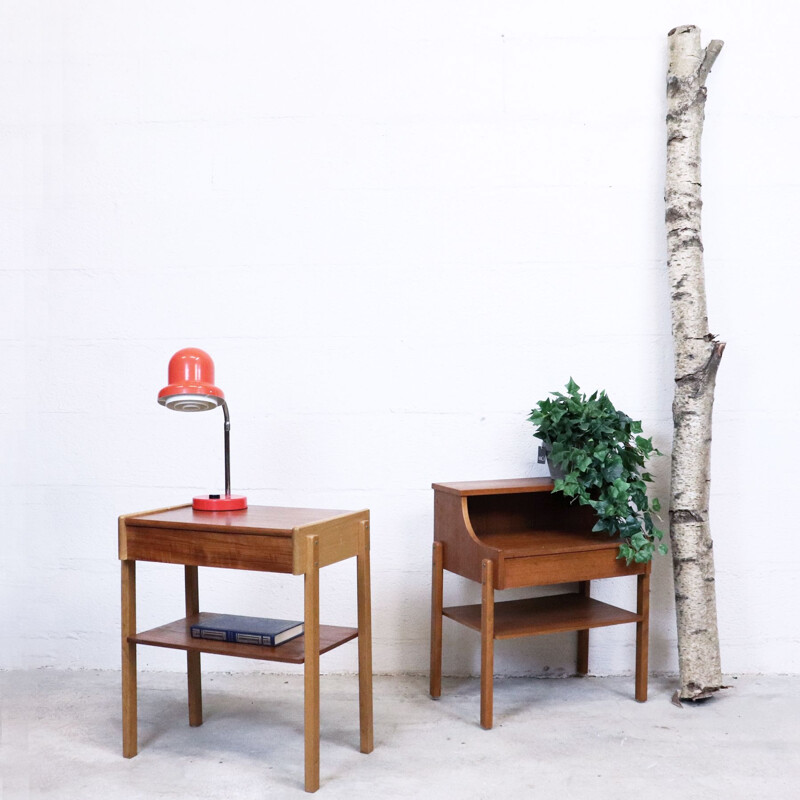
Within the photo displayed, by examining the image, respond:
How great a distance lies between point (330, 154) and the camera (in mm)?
3619

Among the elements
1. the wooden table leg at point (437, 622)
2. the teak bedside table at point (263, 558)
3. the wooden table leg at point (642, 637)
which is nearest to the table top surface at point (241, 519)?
the teak bedside table at point (263, 558)

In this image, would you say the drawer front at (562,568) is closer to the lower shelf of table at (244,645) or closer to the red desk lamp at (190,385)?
the lower shelf of table at (244,645)

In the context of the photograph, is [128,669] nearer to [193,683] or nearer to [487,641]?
[193,683]

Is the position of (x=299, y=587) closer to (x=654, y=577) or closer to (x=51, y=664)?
(x=51, y=664)

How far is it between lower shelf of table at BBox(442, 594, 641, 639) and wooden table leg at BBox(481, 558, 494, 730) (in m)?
0.04

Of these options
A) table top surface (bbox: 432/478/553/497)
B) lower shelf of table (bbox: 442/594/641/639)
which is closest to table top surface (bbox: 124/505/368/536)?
table top surface (bbox: 432/478/553/497)

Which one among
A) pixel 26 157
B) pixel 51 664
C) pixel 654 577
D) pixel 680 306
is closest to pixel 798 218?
pixel 680 306

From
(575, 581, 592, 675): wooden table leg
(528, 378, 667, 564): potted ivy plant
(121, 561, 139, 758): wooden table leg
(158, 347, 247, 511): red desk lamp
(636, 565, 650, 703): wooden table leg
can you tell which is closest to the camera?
(158, 347, 247, 511): red desk lamp

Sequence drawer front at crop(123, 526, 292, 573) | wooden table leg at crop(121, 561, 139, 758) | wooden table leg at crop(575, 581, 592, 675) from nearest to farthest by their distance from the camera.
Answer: drawer front at crop(123, 526, 292, 573), wooden table leg at crop(121, 561, 139, 758), wooden table leg at crop(575, 581, 592, 675)

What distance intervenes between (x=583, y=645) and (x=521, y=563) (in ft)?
2.49

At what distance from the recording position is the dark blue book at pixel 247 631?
2.70 m

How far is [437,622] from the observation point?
Answer: 3377mm

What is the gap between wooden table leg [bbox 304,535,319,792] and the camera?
99.5 inches

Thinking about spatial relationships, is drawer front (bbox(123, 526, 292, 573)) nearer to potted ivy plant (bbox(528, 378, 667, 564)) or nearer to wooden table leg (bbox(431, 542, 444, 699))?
wooden table leg (bbox(431, 542, 444, 699))
